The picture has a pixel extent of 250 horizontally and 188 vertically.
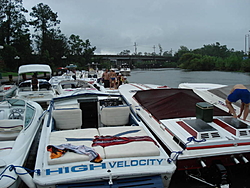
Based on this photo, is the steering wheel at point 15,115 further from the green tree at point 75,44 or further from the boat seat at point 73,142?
the green tree at point 75,44

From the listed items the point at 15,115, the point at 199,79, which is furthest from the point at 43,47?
the point at 15,115

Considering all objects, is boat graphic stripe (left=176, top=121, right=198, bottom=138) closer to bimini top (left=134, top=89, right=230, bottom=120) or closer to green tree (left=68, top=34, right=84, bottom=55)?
bimini top (left=134, top=89, right=230, bottom=120)

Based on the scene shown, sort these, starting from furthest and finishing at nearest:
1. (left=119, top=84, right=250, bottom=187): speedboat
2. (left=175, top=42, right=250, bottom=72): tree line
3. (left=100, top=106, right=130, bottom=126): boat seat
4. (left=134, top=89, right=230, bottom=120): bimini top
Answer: (left=175, top=42, right=250, bottom=72): tree line < (left=134, top=89, right=230, bottom=120): bimini top < (left=100, top=106, right=130, bottom=126): boat seat < (left=119, top=84, right=250, bottom=187): speedboat

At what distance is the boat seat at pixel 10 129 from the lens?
17.1 ft

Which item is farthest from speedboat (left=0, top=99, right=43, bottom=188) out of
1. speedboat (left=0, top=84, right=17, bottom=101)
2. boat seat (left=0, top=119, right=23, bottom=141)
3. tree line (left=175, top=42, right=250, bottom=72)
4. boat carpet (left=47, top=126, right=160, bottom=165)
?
tree line (left=175, top=42, right=250, bottom=72)

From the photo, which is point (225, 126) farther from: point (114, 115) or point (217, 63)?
point (217, 63)

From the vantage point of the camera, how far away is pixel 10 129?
17.6 feet

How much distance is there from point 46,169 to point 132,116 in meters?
2.62

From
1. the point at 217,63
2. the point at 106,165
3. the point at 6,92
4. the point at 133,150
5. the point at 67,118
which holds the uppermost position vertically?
the point at 217,63

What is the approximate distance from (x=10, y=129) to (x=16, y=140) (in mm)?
969

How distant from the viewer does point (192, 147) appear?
419 centimetres

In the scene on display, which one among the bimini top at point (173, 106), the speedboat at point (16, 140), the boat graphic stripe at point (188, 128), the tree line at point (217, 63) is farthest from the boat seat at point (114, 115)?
the tree line at point (217, 63)

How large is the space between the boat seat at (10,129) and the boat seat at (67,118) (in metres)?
0.95

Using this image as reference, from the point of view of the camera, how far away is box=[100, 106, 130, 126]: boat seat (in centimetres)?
536
